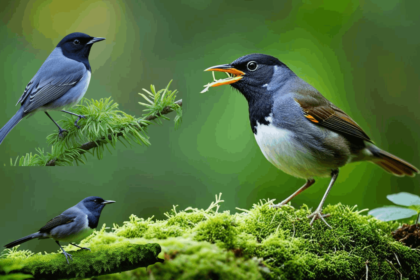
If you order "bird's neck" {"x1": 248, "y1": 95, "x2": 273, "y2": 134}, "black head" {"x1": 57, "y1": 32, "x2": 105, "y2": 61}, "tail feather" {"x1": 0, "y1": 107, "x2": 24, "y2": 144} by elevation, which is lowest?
"bird's neck" {"x1": 248, "y1": 95, "x2": 273, "y2": 134}

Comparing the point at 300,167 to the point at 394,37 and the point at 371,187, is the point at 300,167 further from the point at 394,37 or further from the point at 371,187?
the point at 394,37

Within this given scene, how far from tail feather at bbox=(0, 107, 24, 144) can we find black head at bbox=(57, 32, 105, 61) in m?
0.46

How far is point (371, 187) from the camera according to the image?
4.64m

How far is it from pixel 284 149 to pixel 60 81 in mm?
1706

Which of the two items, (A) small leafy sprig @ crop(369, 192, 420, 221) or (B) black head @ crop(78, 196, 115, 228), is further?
(A) small leafy sprig @ crop(369, 192, 420, 221)

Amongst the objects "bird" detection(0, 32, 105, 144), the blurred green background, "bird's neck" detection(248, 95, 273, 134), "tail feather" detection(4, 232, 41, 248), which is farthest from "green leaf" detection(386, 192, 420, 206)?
"tail feather" detection(4, 232, 41, 248)

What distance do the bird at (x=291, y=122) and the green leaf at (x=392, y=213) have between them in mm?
552

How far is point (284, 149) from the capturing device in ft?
9.34

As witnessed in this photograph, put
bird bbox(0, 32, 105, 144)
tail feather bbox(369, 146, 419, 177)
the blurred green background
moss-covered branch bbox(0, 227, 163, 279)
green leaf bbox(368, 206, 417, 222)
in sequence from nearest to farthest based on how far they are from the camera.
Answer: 1. moss-covered branch bbox(0, 227, 163, 279)
2. bird bbox(0, 32, 105, 144)
3. the blurred green background
4. green leaf bbox(368, 206, 417, 222)
5. tail feather bbox(369, 146, 419, 177)

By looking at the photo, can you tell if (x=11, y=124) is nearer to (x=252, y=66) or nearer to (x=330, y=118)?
(x=252, y=66)

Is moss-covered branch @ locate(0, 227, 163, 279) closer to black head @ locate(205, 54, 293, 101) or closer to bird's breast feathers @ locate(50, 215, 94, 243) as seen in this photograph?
bird's breast feathers @ locate(50, 215, 94, 243)

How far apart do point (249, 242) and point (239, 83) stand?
4.46ft

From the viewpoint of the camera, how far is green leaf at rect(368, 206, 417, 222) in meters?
3.08

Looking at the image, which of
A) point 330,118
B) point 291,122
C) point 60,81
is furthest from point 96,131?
point 330,118
